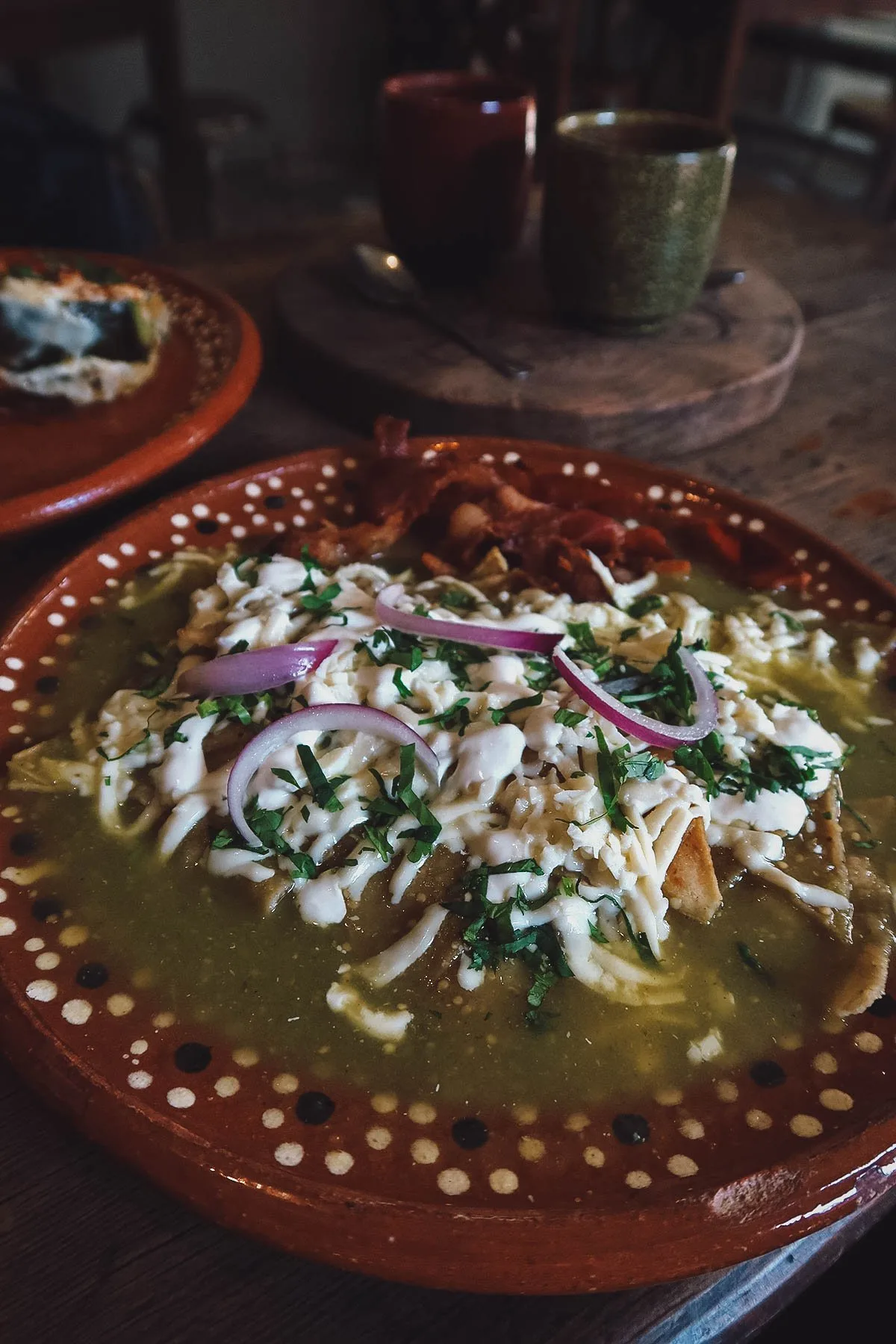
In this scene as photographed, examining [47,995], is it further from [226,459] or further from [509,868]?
[226,459]

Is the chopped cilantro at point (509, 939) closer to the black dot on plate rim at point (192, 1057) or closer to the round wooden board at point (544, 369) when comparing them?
the black dot on plate rim at point (192, 1057)

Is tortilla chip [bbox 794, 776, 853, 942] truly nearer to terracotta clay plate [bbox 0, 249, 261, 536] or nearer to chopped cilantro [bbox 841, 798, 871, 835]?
chopped cilantro [bbox 841, 798, 871, 835]

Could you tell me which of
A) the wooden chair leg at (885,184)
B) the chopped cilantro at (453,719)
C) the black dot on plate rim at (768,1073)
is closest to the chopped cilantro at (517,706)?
the chopped cilantro at (453,719)

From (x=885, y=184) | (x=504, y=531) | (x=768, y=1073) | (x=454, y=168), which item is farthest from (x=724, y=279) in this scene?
(x=885, y=184)

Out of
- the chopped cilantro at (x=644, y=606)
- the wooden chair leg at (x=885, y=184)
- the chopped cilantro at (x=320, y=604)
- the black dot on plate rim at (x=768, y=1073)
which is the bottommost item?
the wooden chair leg at (x=885, y=184)

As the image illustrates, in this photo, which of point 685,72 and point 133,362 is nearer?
point 133,362

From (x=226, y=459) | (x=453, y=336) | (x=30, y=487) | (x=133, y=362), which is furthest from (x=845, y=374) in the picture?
(x=30, y=487)
